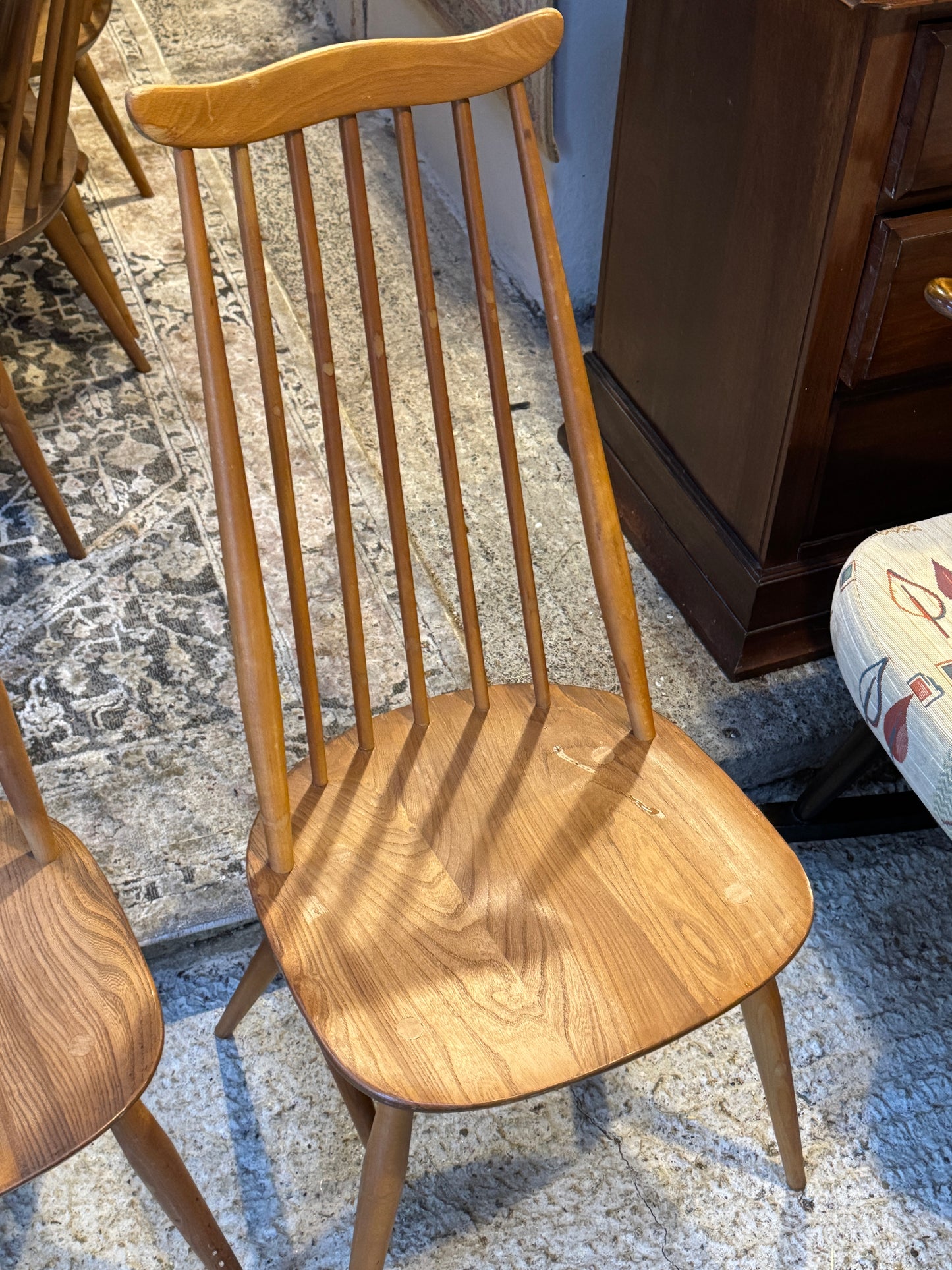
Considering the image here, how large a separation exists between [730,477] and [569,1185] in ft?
2.78

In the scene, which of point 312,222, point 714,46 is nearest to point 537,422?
point 714,46

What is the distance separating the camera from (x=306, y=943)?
90cm

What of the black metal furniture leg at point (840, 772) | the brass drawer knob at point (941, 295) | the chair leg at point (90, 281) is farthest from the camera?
the chair leg at point (90, 281)

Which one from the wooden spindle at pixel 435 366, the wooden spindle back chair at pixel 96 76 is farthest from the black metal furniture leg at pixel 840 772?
the wooden spindle back chair at pixel 96 76

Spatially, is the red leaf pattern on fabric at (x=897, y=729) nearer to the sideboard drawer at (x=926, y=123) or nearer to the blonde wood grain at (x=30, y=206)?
the sideboard drawer at (x=926, y=123)

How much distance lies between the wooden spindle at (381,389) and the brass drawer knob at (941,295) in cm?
50

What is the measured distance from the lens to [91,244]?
1.92m

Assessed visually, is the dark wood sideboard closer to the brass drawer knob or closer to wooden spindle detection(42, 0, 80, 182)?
the brass drawer knob

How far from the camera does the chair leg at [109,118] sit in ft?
7.10

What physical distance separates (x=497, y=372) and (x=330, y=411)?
15cm

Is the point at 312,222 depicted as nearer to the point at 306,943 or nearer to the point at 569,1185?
the point at 306,943

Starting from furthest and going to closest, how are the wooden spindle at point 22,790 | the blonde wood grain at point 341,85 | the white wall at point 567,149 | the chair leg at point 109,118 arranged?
the chair leg at point 109,118 → the white wall at point 567,149 → the wooden spindle at point 22,790 → the blonde wood grain at point 341,85

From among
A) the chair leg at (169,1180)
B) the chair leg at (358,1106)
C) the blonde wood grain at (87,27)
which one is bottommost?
the chair leg at (358,1106)

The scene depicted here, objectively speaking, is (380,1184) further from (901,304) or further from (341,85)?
(901,304)
